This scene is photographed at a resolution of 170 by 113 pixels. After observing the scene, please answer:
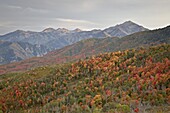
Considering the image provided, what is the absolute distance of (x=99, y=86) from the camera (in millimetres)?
124688

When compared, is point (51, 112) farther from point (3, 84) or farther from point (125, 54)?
point (3, 84)

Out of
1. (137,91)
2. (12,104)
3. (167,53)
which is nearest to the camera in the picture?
(137,91)

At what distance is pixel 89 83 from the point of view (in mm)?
136750

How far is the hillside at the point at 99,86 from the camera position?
86.1 metres

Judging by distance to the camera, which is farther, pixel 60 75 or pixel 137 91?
pixel 60 75

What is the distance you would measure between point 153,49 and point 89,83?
52.1m

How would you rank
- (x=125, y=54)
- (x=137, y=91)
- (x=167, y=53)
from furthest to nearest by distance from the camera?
(x=125, y=54)
(x=167, y=53)
(x=137, y=91)

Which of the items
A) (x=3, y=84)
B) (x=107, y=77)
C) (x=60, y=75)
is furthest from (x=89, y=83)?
(x=3, y=84)

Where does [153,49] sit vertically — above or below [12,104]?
above

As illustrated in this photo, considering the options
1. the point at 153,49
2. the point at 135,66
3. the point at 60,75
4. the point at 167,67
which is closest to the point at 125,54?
the point at 153,49

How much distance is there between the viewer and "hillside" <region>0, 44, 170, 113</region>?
86.1 metres

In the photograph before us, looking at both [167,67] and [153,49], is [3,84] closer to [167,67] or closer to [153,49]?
[153,49]

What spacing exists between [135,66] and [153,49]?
2983cm

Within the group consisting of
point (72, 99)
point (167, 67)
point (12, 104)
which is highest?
point (167, 67)
